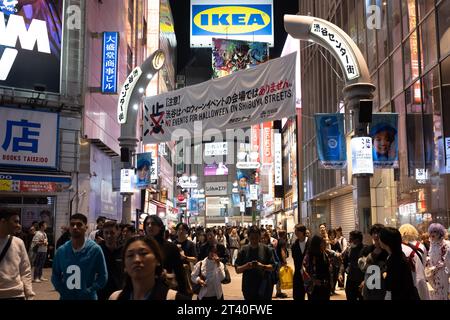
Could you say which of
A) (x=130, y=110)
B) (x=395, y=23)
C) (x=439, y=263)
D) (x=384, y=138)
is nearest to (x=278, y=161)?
(x=395, y=23)

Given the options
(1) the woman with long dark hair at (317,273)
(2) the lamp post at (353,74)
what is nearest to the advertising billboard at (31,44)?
(2) the lamp post at (353,74)

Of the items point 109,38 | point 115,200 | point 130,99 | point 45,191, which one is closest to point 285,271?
point 130,99

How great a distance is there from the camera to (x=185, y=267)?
24.4 ft

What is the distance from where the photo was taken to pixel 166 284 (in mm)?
3652

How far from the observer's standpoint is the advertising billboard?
21422 millimetres

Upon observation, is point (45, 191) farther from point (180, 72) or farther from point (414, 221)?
point (180, 72)

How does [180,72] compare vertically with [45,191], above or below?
above

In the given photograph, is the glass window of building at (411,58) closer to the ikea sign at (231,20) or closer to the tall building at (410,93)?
the tall building at (410,93)

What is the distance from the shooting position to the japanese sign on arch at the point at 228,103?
12.6 metres

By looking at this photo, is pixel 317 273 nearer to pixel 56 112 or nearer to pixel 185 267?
pixel 185 267

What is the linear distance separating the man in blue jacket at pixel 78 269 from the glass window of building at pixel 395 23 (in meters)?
16.0

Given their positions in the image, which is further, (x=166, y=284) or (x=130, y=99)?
(x=130, y=99)

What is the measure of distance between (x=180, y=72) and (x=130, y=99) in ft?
274

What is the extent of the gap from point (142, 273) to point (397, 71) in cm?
1756
